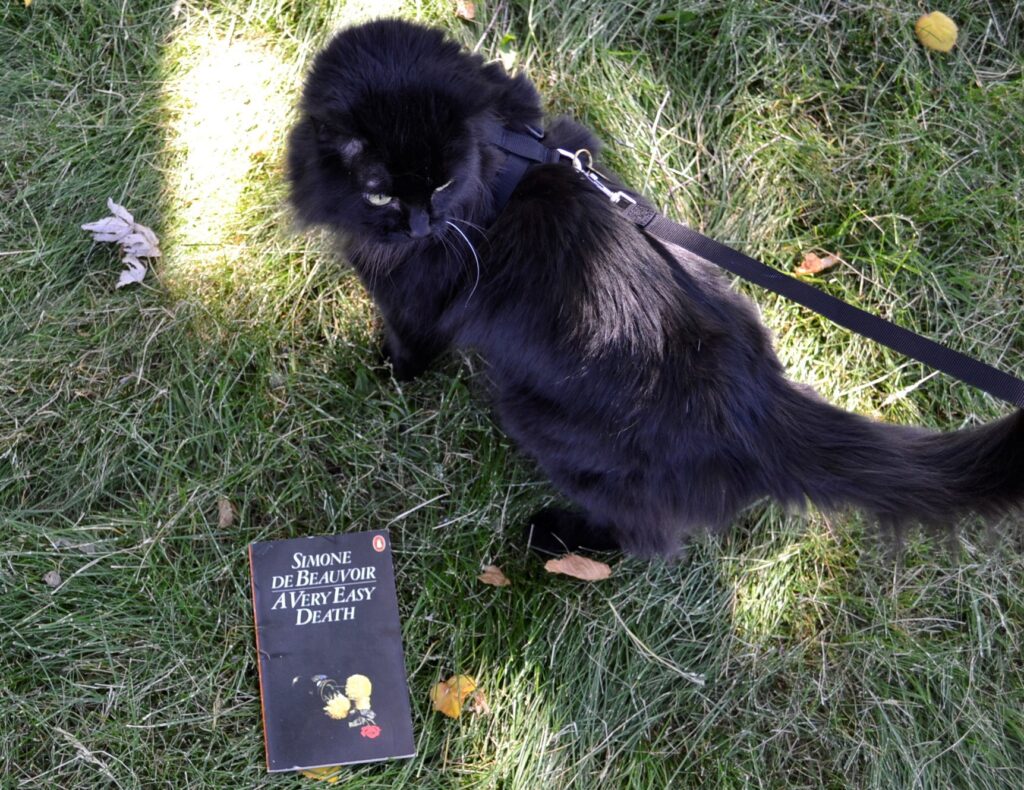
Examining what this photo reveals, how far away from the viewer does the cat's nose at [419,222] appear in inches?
60.5

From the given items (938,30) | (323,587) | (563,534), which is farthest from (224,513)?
(938,30)

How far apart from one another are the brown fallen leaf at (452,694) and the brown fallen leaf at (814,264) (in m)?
1.60

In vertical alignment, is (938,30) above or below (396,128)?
above

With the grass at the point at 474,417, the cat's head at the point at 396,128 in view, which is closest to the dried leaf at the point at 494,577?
the grass at the point at 474,417

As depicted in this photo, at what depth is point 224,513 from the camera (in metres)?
2.12

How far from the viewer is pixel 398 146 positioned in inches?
57.0

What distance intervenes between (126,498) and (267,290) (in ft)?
2.38

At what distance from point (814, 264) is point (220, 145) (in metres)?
1.89

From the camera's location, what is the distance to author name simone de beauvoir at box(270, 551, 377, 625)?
207cm

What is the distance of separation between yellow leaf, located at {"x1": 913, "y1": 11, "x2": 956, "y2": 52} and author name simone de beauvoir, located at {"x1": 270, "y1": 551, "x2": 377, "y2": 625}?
2.42 meters

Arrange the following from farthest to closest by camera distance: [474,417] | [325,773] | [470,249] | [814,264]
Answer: [814,264] < [474,417] < [325,773] < [470,249]

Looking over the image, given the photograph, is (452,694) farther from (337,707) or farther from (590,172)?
(590,172)

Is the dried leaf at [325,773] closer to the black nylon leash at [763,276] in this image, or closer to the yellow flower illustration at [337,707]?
the yellow flower illustration at [337,707]

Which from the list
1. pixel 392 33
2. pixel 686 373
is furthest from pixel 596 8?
pixel 686 373
